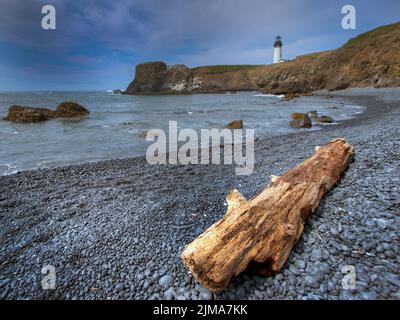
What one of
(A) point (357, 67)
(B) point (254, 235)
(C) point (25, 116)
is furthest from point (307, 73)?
(B) point (254, 235)

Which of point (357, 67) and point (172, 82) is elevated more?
point (172, 82)

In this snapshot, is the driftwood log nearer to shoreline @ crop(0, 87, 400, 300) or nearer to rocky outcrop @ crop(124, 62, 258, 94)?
shoreline @ crop(0, 87, 400, 300)

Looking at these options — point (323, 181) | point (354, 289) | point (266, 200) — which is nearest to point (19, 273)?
point (266, 200)

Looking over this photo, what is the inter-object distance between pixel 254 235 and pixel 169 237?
1.54 meters

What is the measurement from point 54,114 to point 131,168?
71.5 ft

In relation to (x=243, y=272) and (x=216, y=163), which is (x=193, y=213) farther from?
(x=216, y=163)

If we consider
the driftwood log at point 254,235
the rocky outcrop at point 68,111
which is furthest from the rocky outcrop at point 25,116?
the driftwood log at point 254,235

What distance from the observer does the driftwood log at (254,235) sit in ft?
8.11

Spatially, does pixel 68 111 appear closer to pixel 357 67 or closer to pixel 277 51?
pixel 357 67

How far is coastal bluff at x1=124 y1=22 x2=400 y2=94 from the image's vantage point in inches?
1912

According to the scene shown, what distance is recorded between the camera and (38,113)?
858 inches

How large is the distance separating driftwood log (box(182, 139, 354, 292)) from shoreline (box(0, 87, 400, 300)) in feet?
0.66

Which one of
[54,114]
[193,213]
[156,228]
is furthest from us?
[54,114]
